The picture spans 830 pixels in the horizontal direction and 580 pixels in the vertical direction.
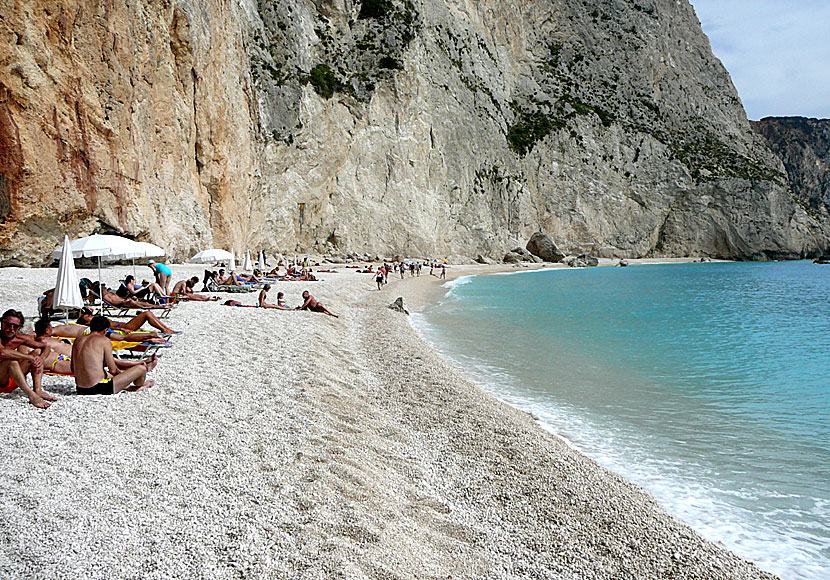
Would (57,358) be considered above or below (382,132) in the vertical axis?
below

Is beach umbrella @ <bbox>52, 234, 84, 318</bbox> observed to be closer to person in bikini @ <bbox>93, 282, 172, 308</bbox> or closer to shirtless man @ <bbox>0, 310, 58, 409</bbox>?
person in bikini @ <bbox>93, 282, 172, 308</bbox>

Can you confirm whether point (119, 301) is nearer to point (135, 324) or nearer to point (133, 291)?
point (133, 291)

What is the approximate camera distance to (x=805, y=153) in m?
114

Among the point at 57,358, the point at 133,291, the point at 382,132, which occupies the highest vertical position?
the point at 382,132

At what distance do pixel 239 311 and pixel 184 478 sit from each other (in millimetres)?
8927

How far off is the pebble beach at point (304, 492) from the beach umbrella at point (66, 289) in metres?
3.27

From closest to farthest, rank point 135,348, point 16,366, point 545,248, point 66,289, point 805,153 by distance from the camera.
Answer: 1. point 16,366
2. point 135,348
3. point 66,289
4. point 545,248
5. point 805,153

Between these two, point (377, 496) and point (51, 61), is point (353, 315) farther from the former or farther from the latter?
point (51, 61)

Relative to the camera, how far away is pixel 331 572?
3.07 m

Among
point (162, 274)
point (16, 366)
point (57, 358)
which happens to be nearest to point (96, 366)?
point (16, 366)

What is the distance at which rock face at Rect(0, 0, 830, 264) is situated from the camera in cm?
1772

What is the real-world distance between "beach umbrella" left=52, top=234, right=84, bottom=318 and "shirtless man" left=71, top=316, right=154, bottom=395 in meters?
4.13

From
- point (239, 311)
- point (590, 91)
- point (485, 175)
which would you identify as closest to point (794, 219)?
point (590, 91)

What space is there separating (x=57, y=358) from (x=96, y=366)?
90 cm
